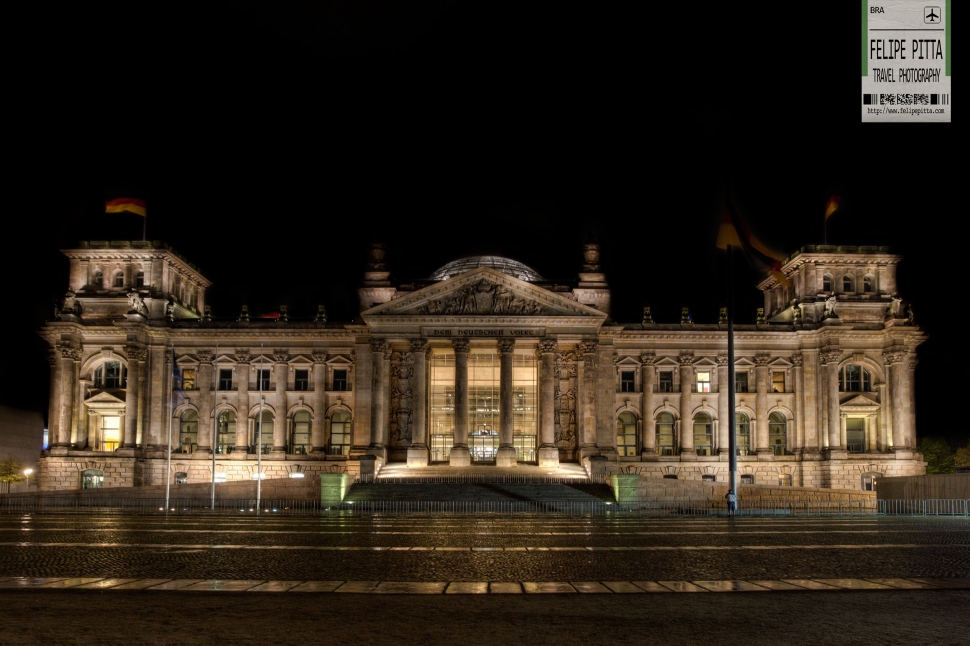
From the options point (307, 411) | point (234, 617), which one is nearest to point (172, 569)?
point (234, 617)

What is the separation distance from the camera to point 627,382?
8306 centimetres

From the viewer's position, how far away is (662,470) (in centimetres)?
8075

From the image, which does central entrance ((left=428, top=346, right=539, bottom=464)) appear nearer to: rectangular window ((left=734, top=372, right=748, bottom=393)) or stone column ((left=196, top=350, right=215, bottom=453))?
rectangular window ((left=734, top=372, right=748, bottom=393))

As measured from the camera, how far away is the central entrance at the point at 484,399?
79.2 meters

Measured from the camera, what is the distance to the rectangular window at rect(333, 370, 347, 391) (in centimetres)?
8275

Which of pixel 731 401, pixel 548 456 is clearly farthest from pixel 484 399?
pixel 731 401

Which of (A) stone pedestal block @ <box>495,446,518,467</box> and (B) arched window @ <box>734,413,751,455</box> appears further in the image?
(B) arched window @ <box>734,413,751,455</box>

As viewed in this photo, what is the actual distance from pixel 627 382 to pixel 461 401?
16776 millimetres

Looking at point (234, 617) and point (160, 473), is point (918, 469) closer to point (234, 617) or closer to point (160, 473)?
point (160, 473)

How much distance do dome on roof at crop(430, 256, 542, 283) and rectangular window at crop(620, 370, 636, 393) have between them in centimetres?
1133

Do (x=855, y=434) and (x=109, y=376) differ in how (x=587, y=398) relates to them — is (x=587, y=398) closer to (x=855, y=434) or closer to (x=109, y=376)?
(x=855, y=434)

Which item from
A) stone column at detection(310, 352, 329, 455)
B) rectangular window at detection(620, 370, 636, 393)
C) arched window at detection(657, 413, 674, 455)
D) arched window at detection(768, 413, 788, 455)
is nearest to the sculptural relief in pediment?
rectangular window at detection(620, 370, 636, 393)

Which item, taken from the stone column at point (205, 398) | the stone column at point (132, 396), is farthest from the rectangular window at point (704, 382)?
the stone column at point (132, 396)

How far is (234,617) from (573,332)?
203 ft
